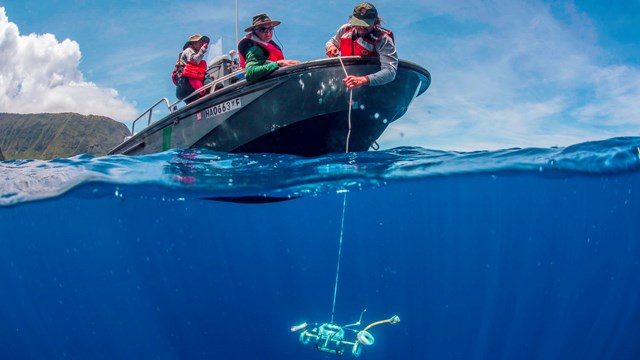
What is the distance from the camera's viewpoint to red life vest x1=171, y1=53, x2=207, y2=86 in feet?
25.2

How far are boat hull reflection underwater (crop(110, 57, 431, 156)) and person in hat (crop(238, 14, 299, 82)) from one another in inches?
5.8

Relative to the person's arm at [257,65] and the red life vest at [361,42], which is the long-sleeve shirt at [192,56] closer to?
the person's arm at [257,65]

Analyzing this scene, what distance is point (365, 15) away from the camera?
5746 millimetres

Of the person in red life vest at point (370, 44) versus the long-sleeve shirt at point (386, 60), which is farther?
the long-sleeve shirt at point (386, 60)

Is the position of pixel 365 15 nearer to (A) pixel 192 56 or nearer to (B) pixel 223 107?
(B) pixel 223 107

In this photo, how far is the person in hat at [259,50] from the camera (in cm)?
624

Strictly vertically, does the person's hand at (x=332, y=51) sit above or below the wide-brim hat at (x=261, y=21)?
below

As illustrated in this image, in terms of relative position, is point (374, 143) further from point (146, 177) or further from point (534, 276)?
point (534, 276)

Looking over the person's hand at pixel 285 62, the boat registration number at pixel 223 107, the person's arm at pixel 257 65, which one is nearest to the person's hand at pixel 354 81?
the person's hand at pixel 285 62

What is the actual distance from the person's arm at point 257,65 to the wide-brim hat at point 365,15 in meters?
1.39

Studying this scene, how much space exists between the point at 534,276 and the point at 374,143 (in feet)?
20.5

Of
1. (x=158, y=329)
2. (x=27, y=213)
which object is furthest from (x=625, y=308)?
(x=27, y=213)

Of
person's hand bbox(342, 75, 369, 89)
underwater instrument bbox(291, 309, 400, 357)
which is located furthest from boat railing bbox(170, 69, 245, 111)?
underwater instrument bbox(291, 309, 400, 357)

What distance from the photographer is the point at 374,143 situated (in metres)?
7.04
